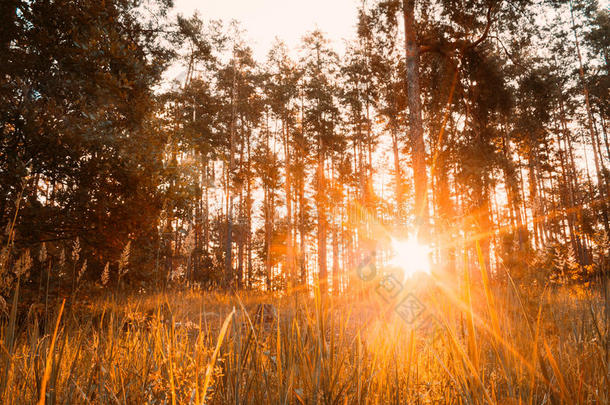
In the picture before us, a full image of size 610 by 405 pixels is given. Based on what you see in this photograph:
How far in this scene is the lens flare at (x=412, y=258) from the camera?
7577mm

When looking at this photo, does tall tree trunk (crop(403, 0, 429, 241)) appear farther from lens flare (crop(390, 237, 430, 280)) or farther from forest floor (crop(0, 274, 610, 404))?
forest floor (crop(0, 274, 610, 404))

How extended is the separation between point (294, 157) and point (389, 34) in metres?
14.7

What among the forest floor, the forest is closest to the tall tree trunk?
the forest

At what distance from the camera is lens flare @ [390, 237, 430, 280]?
7.58m

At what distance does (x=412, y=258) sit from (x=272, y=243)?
50.8 feet

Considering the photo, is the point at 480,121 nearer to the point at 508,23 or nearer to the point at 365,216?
the point at 508,23

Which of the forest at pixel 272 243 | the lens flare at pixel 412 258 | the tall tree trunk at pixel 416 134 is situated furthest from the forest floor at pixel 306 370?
the tall tree trunk at pixel 416 134

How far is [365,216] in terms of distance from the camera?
20734 mm

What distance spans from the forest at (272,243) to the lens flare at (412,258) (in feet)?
0.30

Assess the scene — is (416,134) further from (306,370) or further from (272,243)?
(272,243)

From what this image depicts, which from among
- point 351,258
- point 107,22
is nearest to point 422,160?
point 107,22

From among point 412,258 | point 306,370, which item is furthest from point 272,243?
point 306,370

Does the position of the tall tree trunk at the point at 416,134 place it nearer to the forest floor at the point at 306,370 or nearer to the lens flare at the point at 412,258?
the lens flare at the point at 412,258

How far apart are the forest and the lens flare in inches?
3.6
